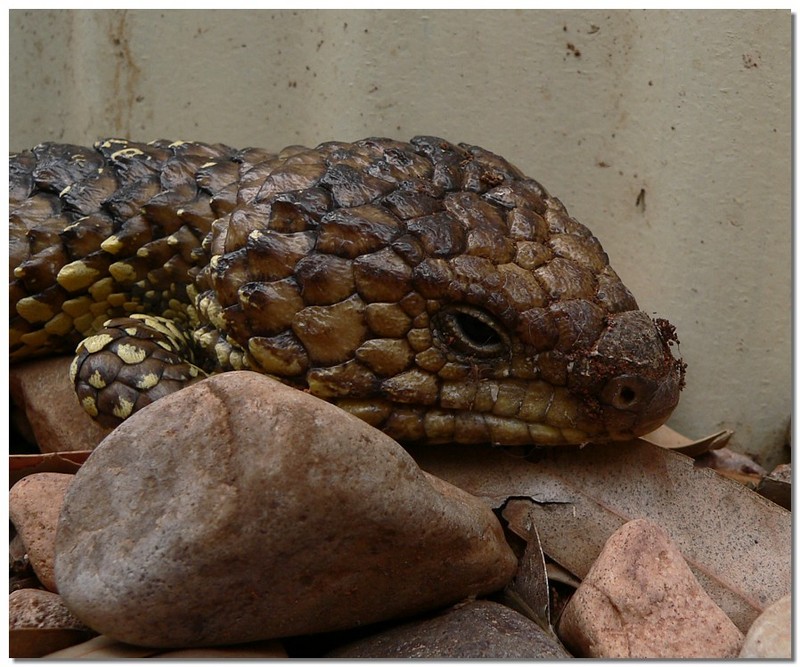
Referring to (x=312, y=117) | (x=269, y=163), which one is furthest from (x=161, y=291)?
(x=312, y=117)

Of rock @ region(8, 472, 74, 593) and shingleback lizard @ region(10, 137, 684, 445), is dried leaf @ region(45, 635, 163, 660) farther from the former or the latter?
shingleback lizard @ region(10, 137, 684, 445)

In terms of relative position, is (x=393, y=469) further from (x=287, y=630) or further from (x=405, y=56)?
(x=405, y=56)

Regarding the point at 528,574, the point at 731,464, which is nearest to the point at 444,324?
the point at 528,574

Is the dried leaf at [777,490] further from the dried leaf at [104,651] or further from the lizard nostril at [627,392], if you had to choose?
the dried leaf at [104,651]

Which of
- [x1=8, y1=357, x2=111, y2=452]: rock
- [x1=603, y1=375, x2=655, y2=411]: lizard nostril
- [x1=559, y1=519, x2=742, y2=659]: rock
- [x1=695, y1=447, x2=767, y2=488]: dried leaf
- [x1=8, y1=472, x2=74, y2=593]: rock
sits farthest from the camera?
[x1=695, y1=447, x2=767, y2=488]: dried leaf

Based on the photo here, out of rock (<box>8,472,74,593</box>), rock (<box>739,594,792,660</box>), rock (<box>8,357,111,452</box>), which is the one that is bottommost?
rock (<box>8,357,111,452</box>)

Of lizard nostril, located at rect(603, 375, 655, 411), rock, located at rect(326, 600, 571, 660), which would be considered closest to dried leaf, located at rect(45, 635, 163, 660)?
rock, located at rect(326, 600, 571, 660)
